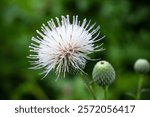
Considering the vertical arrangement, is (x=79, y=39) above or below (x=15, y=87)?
above

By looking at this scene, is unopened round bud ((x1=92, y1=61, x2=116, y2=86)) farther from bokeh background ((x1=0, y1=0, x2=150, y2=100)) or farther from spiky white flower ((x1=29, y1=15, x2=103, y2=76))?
bokeh background ((x1=0, y1=0, x2=150, y2=100))

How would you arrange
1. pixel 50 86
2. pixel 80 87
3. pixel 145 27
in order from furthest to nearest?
pixel 145 27 < pixel 50 86 < pixel 80 87

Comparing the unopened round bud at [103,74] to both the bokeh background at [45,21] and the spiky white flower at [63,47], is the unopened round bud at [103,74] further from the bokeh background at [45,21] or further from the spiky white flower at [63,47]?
the bokeh background at [45,21]

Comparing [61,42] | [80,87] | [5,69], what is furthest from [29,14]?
[61,42]

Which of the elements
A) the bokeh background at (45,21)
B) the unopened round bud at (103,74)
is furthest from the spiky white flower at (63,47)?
the bokeh background at (45,21)

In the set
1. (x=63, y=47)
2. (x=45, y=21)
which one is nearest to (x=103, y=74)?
(x=63, y=47)

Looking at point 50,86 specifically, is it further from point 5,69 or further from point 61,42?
point 61,42

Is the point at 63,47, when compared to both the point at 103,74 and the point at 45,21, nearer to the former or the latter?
the point at 103,74
